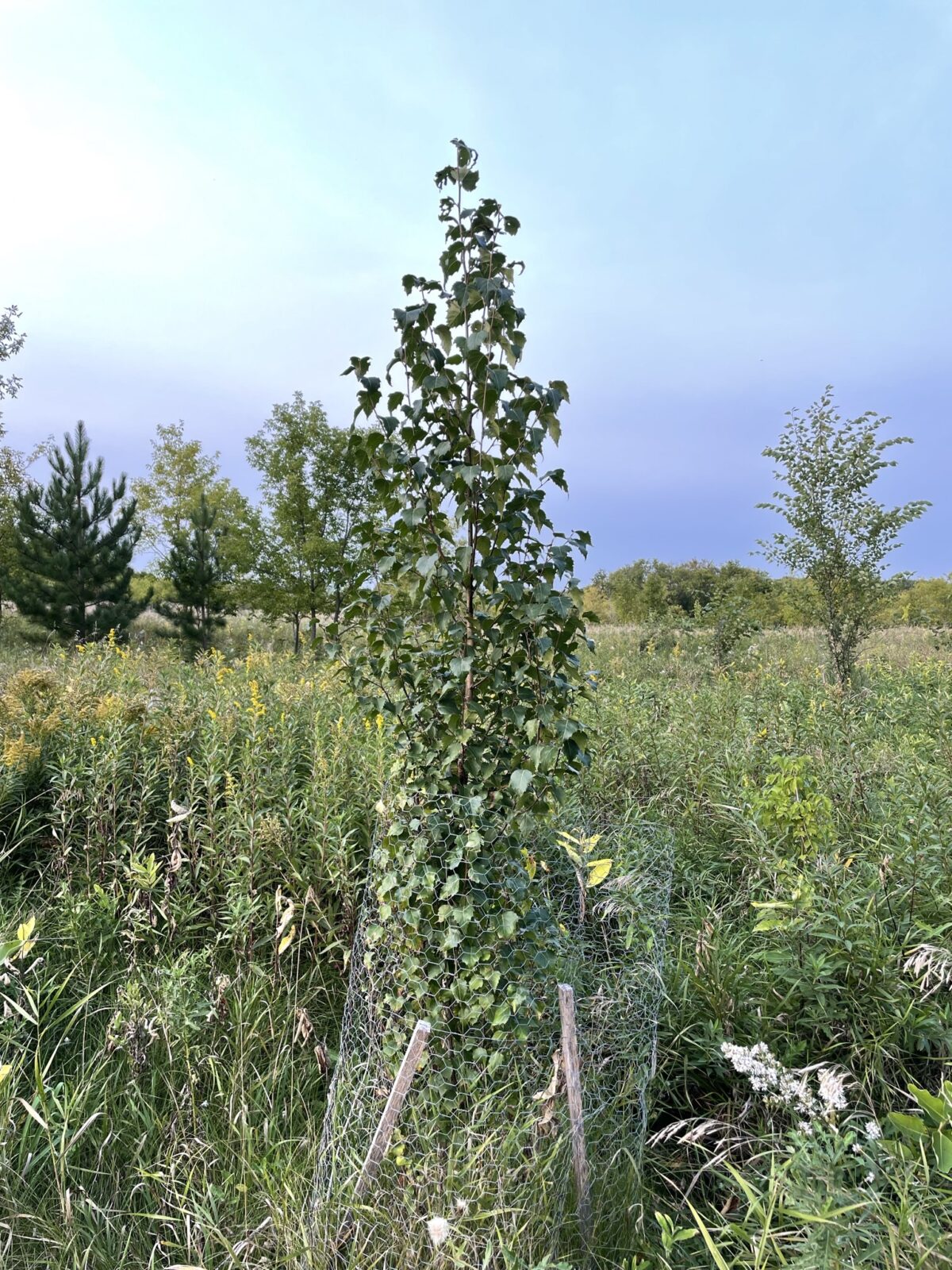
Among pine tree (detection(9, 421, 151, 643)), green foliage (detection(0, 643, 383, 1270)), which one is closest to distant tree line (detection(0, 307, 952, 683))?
pine tree (detection(9, 421, 151, 643))

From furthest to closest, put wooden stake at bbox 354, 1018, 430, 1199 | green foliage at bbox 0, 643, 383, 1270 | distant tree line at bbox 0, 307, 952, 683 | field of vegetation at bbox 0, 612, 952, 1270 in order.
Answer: distant tree line at bbox 0, 307, 952, 683
green foliage at bbox 0, 643, 383, 1270
field of vegetation at bbox 0, 612, 952, 1270
wooden stake at bbox 354, 1018, 430, 1199

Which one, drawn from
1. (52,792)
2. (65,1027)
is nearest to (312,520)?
(52,792)

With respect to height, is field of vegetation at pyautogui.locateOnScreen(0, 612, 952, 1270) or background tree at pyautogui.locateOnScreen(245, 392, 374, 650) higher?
background tree at pyautogui.locateOnScreen(245, 392, 374, 650)

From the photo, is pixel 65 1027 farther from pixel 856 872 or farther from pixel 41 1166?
pixel 856 872

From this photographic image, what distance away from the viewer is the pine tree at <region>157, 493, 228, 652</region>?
19000mm

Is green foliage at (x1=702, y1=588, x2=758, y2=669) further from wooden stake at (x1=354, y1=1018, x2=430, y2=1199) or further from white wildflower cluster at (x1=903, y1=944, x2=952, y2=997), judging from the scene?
wooden stake at (x1=354, y1=1018, x2=430, y2=1199)

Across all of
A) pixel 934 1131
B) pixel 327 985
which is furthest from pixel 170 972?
pixel 934 1131

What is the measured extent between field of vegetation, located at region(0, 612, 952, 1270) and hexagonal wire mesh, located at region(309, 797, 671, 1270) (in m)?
0.06

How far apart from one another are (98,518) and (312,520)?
5.74 meters

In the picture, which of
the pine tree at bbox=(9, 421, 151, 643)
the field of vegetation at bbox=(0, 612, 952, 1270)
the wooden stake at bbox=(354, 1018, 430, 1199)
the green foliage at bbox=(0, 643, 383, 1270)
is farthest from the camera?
the pine tree at bbox=(9, 421, 151, 643)

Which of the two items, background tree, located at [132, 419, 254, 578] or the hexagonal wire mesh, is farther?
background tree, located at [132, 419, 254, 578]

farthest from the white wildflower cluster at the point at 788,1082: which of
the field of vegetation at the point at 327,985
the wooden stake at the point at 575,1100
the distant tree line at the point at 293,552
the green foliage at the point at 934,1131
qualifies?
the distant tree line at the point at 293,552

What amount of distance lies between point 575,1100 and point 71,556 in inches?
731

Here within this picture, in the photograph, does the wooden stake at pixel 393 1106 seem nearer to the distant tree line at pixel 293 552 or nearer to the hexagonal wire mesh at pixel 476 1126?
the hexagonal wire mesh at pixel 476 1126
